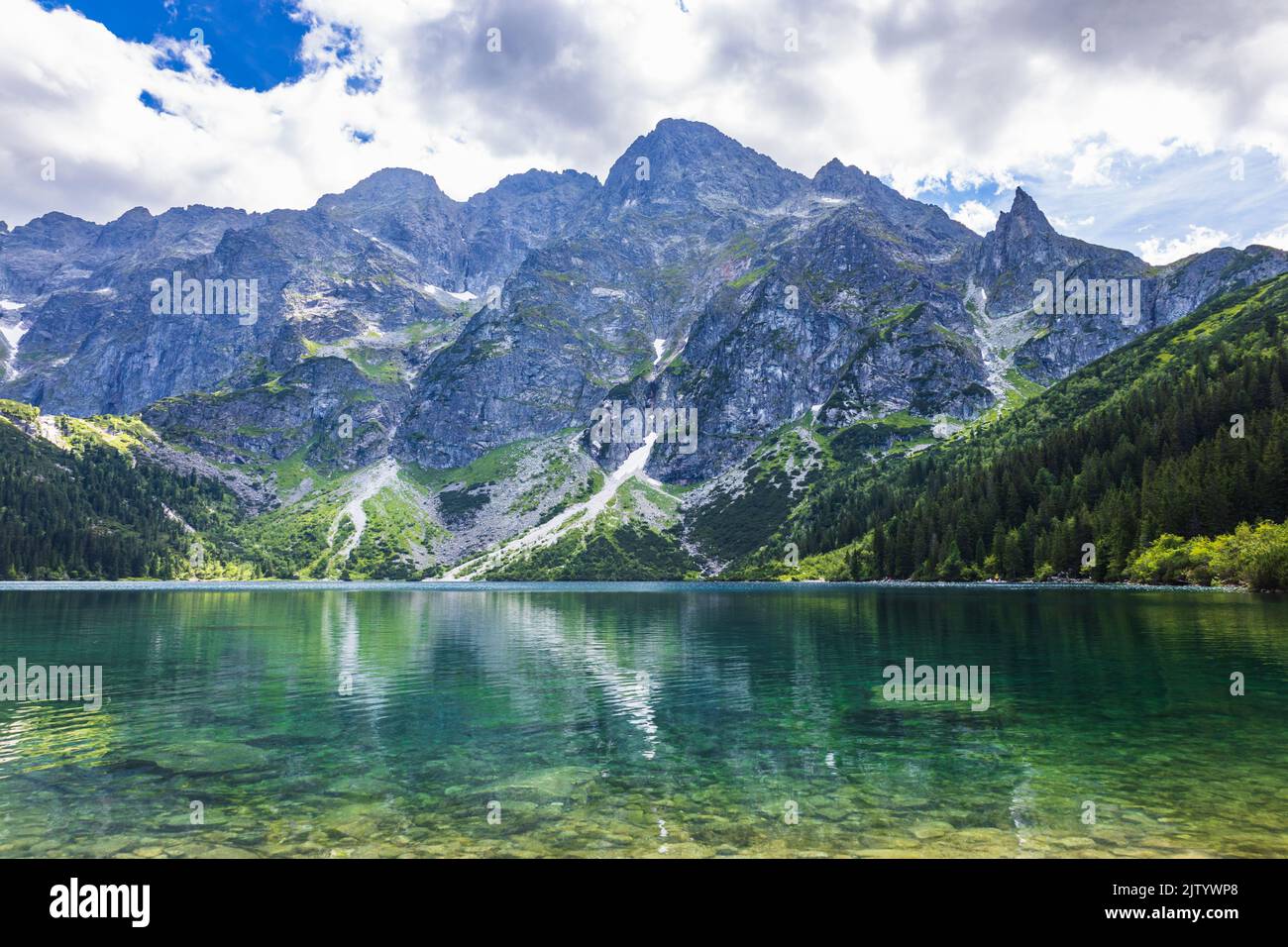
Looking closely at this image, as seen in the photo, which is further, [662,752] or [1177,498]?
[1177,498]

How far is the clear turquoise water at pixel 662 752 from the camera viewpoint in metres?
21.4

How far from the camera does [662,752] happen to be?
32156 millimetres

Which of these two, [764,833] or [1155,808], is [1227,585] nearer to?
[1155,808]

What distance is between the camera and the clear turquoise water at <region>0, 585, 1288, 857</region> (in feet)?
70.1

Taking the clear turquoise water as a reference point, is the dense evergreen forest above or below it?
above

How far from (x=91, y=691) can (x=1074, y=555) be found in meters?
178

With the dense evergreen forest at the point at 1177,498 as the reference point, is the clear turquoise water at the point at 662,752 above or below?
below

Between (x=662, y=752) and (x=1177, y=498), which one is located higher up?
(x=1177, y=498)

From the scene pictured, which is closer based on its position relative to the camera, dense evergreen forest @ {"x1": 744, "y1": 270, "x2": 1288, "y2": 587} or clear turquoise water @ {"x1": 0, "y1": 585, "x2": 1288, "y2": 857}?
clear turquoise water @ {"x1": 0, "y1": 585, "x2": 1288, "y2": 857}

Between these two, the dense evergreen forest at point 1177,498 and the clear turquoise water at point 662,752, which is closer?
the clear turquoise water at point 662,752

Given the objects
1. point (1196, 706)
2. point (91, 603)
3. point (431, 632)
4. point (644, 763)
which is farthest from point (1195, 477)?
point (91, 603)
